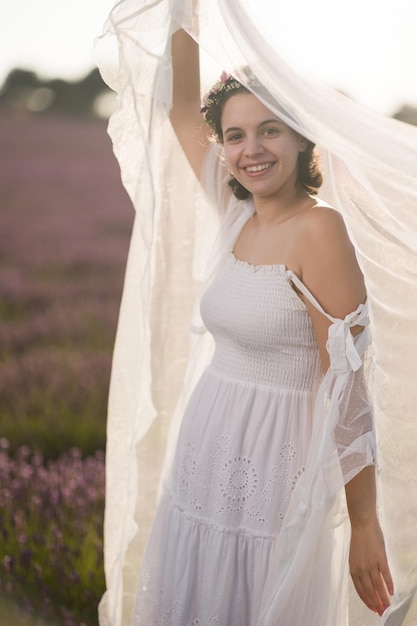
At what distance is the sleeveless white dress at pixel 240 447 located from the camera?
208 centimetres

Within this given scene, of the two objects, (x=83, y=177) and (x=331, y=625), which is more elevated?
(x=83, y=177)

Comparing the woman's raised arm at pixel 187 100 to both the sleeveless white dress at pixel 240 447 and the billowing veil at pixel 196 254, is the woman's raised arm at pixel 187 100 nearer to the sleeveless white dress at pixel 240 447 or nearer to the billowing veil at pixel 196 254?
the billowing veil at pixel 196 254

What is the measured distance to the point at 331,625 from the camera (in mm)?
2033

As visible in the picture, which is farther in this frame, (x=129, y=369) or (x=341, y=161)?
(x=129, y=369)

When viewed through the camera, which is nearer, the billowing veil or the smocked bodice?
the billowing veil

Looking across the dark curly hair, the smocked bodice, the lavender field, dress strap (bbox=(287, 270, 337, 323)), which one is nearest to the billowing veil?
the dark curly hair

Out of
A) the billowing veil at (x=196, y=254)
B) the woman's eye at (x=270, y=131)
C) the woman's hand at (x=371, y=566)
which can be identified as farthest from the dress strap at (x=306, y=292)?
the woman's hand at (x=371, y=566)

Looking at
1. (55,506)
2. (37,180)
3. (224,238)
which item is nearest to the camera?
(224,238)

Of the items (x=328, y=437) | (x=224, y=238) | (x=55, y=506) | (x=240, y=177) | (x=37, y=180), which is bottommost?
(x=55, y=506)

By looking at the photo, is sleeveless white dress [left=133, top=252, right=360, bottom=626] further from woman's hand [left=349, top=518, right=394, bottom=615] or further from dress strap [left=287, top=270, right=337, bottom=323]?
woman's hand [left=349, top=518, right=394, bottom=615]

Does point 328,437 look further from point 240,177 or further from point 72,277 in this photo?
point 72,277

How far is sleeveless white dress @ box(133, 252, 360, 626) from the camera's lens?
81.9 inches

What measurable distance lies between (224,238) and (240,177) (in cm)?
28

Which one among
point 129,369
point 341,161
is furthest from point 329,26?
point 129,369
